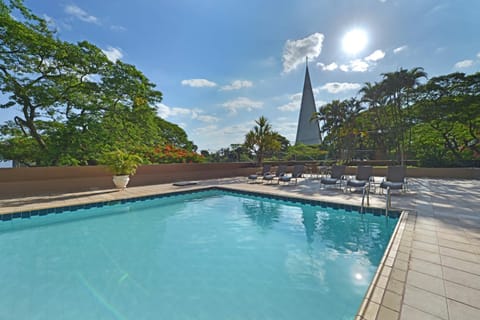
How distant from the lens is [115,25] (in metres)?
7.90

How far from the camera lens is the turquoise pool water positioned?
2.29m

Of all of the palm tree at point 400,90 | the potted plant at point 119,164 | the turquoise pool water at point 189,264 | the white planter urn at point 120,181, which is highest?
the palm tree at point 400,90

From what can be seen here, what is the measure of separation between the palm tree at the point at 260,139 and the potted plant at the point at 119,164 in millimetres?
8829

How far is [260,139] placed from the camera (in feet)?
49.2

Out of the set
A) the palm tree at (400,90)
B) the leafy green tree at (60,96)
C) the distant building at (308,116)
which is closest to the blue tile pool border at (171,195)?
the leafy green tree at (60,96)

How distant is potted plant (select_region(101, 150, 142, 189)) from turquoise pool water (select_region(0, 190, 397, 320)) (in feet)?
7.00

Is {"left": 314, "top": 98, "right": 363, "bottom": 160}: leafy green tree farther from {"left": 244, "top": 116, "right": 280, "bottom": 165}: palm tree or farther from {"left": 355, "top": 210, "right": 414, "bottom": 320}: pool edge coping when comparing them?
{"left": 355, "top": 210, "right": 414, "bottom": 320}: pool edge coping

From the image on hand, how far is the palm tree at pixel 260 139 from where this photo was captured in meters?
14.9

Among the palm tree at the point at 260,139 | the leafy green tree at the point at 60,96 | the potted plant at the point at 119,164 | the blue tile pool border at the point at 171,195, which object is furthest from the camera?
the palm tree at the point at 260,139

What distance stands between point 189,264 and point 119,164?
584 centimetres

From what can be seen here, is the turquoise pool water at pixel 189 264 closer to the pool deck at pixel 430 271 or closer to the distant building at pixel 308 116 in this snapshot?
the pool deck at pixel 430 271

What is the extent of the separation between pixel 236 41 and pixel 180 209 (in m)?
8.55

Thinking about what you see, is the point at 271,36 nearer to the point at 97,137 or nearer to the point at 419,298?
the point at 97,137

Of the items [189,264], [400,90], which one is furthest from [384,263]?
[400,90]
